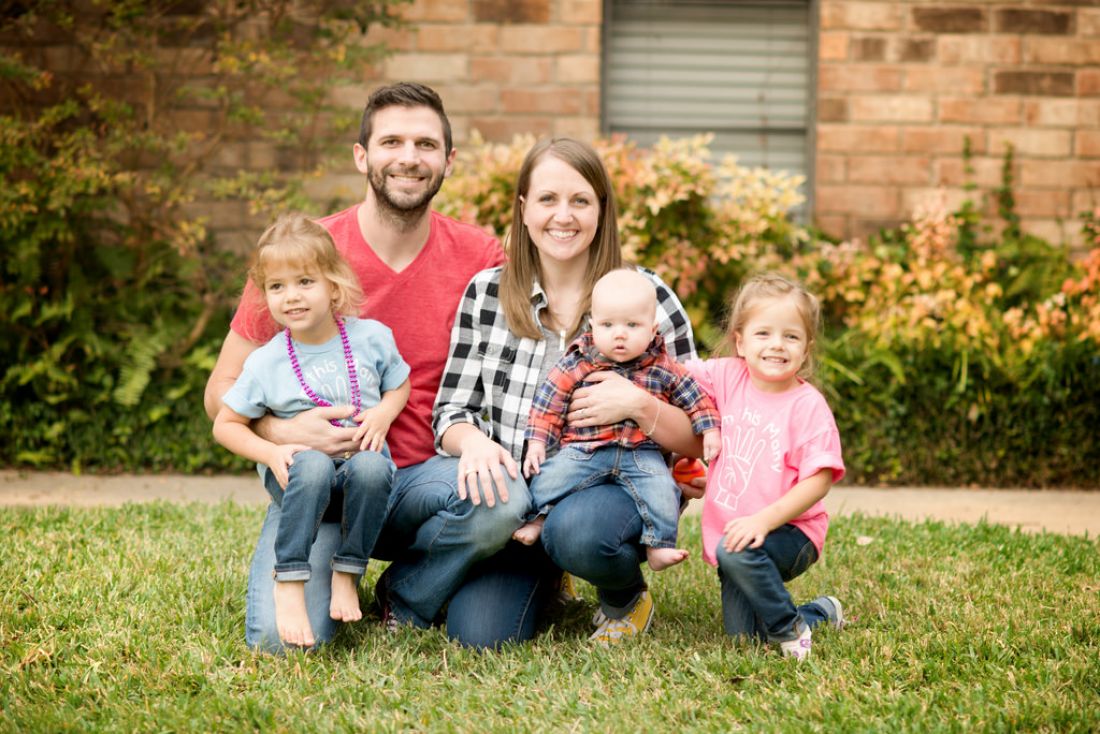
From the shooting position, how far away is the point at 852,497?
5727 millimetres

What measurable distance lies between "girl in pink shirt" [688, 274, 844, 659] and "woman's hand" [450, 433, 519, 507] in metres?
0.61

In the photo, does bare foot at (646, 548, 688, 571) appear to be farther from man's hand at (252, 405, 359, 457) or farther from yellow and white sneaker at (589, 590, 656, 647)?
man's hand at (252, 405, 359, 457)

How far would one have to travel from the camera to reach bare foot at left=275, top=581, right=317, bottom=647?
3.24 m

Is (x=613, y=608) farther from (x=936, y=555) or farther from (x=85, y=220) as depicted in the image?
(x=85, y=220)

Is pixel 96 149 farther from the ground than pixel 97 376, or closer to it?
farther from the ground

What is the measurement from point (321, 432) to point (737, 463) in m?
1.24

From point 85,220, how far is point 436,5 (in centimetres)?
247

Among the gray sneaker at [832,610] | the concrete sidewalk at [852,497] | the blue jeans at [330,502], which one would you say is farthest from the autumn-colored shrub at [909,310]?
the blue jeans at [330,502]

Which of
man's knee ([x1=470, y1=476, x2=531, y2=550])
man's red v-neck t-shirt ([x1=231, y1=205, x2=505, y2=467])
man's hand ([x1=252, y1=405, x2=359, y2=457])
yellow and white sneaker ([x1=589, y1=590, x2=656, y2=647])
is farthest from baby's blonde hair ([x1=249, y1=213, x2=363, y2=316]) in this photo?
yellow and white sneaker ([x1=589, y1=590, x2=656, y2=647])

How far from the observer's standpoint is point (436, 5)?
6992mm

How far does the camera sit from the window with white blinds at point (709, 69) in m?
7.34

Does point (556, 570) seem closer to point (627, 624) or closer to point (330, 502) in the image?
point (627, 624)

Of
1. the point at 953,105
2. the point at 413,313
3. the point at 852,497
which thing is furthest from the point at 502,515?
the point at 953,105

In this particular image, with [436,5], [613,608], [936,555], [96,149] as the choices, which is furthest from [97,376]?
[936,555]
